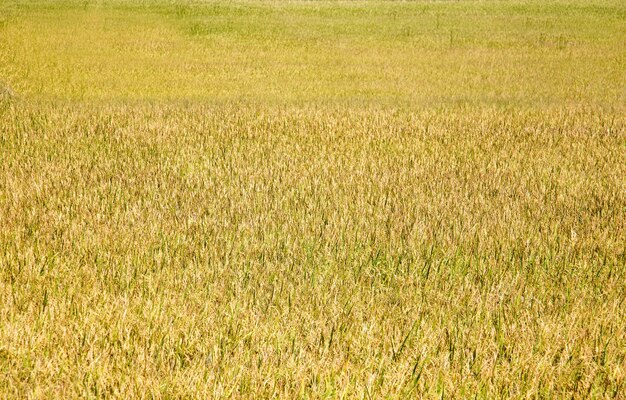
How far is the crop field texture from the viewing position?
2557 millimetres

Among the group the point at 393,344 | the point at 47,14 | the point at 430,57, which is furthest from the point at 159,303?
the point at 47,14

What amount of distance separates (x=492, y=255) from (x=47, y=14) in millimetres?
20340

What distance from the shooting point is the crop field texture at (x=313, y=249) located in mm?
2557

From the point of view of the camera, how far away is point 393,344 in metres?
2.78

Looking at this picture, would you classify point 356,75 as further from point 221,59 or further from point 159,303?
point 159,303

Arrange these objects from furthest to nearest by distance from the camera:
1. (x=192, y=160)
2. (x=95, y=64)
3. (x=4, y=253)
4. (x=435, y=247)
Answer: (x=95, y=64) → (x=192, y=160) → (x=435, y=247) → (x=4, y=253)

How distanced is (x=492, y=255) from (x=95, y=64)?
12.3 metres

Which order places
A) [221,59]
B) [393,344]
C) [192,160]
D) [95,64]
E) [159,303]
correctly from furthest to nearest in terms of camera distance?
[221,59] → [95,64] → [192,160] → [159,303] → [393,344]

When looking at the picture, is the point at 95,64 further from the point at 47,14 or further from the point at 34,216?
the point at 34,216

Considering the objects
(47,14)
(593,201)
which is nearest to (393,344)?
(593,201)

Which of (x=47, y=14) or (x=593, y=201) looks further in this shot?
(x=47, y=14)

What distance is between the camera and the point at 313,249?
12.9 feet

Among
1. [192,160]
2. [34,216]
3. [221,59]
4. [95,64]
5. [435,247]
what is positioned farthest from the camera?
[221,59]

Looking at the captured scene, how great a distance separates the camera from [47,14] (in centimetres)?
2141
